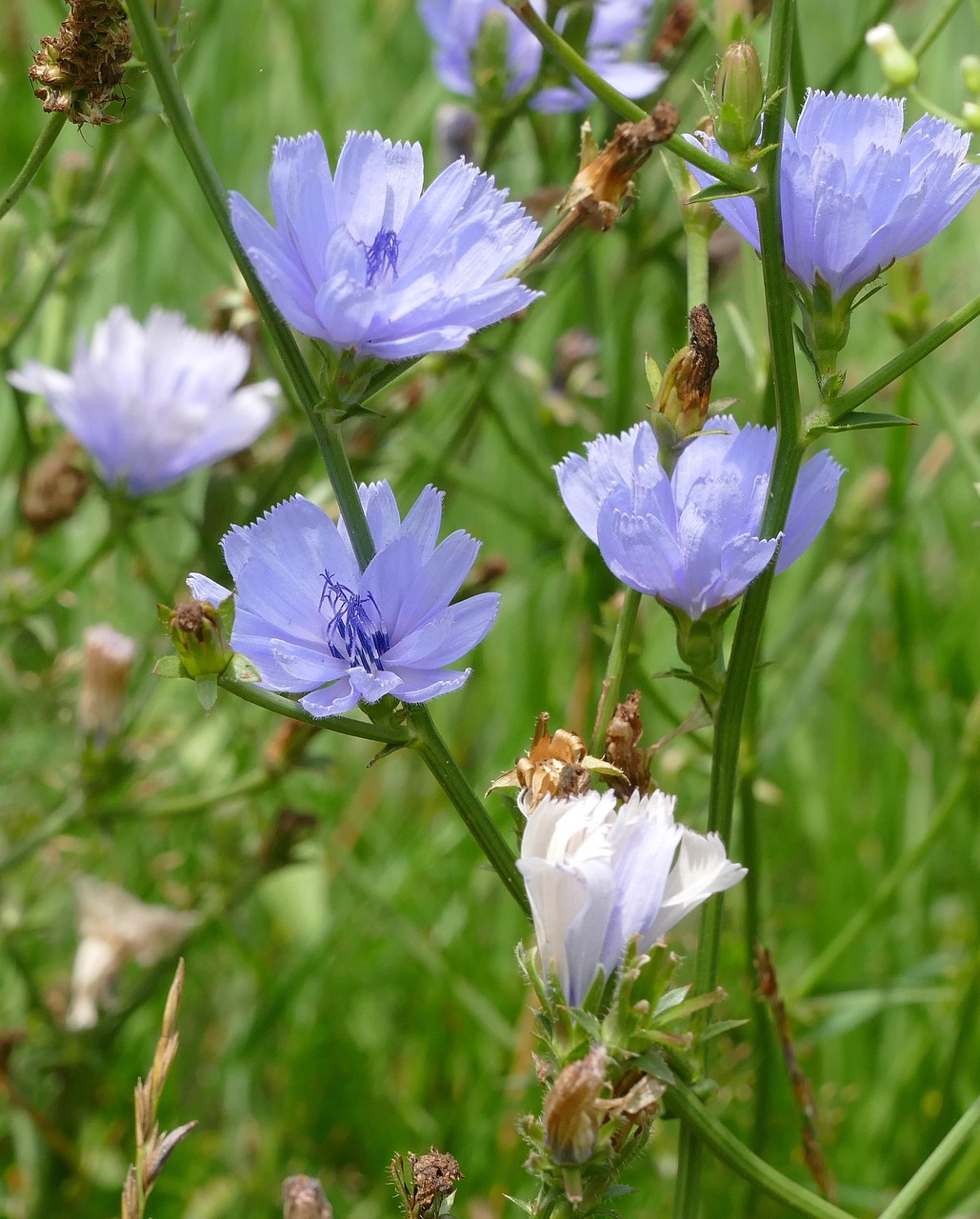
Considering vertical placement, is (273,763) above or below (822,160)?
below

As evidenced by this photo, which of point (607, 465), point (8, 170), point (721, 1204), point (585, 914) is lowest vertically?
point (721, 1204)

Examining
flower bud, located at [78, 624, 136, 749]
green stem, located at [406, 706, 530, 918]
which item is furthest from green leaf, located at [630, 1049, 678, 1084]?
flower bud, located at [78, 624, 136, 749]

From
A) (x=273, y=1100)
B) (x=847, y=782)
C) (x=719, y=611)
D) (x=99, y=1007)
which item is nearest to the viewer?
(x=719, y=611)

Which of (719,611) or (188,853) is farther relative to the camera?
(188,853)

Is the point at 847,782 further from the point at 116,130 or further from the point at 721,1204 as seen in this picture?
the point at 116,130

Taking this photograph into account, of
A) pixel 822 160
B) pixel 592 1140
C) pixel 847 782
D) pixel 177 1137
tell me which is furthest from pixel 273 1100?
pixel 822 160

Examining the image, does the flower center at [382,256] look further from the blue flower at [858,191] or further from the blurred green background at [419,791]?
the blurred green background at [419,791]

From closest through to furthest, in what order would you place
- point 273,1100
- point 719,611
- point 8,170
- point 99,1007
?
1. point 719,611
2. point 99,1007
3. point 273,1100
4. point 8,170
